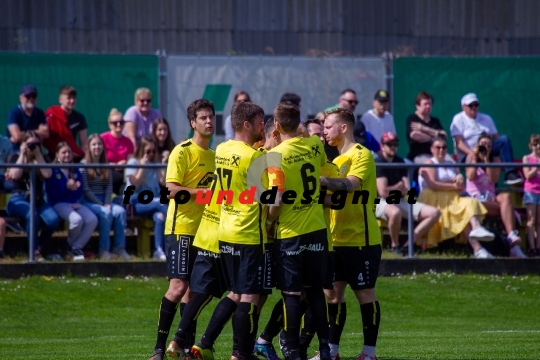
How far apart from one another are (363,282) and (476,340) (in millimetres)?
2538

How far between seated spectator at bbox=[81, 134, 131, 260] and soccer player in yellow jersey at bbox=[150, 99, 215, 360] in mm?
4673

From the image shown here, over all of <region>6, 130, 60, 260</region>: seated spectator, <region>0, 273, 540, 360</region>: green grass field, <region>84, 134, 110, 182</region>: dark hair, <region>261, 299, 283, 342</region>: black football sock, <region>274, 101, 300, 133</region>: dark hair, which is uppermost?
<region>274, 101, 300, 133</region>: dark hair

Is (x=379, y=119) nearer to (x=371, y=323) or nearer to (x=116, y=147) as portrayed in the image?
(x=116, y=147)

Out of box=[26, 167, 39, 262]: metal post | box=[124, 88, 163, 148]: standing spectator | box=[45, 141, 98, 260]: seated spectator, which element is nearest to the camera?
box=[26, 167, 39, 262]: metal post

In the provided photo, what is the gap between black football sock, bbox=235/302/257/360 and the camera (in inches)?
357

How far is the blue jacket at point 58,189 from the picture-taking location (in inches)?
565

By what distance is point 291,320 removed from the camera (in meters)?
9.19

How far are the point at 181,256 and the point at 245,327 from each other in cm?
108

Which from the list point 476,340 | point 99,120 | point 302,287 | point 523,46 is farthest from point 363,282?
point 523,46

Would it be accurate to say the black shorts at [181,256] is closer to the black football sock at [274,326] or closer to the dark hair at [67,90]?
the black football sock at [274,326]

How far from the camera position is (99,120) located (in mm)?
17234

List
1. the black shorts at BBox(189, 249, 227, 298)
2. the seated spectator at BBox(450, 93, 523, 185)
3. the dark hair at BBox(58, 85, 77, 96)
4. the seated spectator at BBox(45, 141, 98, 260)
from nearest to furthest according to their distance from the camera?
the black shorts at BBox(189, 249, 227, 298)
the seated spectator at BBox(45, 141, 98, 260)
the dark hair at BBox(58, 85, 77, 96)
the seated spectator at BBox(450, 93, 523, 185)

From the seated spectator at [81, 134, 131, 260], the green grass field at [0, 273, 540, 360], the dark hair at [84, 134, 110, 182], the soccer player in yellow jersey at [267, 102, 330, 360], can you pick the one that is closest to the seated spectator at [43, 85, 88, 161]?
the dark hair at [84, 134, 110, 182]

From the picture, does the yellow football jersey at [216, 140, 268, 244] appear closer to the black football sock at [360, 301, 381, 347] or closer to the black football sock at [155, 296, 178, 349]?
the black football sock at [155, 296, 178, 349]
